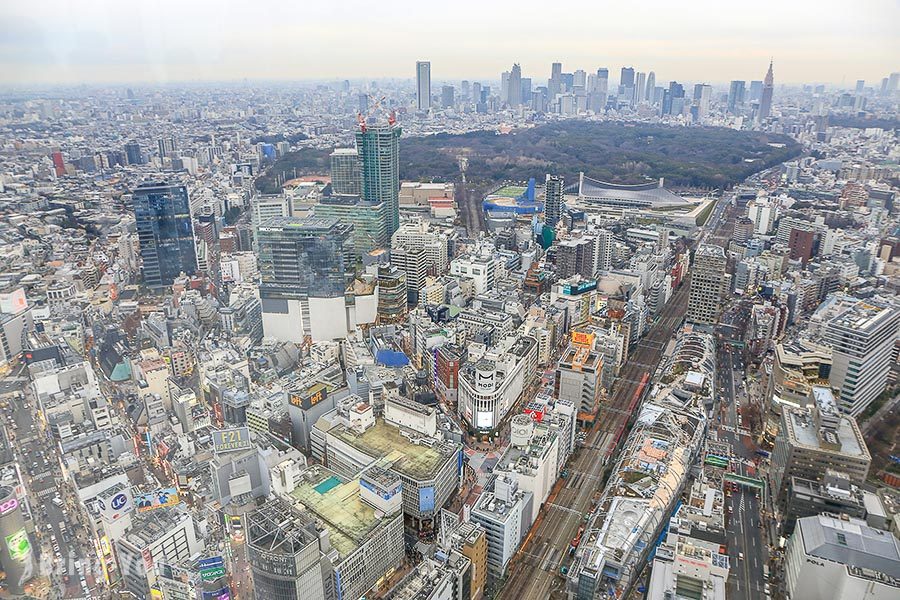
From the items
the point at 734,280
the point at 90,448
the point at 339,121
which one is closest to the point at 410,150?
the point at 339,121

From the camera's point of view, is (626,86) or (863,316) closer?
(863,316)

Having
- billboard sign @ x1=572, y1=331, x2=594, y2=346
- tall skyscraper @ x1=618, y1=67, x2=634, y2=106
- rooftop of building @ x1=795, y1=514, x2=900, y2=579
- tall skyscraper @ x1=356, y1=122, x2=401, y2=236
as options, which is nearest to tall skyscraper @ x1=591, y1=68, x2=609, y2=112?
tall skyscraper @ x1=618, y1=67, x2=634, y2=106

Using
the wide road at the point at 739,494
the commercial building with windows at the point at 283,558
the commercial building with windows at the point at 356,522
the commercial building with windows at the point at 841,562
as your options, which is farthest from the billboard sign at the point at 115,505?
the commercial building with windows at the point at 841,562

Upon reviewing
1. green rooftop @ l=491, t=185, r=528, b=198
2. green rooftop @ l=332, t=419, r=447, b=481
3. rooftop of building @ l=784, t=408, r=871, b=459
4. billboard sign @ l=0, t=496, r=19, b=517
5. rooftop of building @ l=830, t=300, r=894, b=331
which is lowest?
green rooftop @ l=332, t=419, r=447, b=481

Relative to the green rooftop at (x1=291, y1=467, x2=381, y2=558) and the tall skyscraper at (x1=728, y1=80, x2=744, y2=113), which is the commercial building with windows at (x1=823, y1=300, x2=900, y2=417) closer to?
the green rooftop at (x1=291, y1=467, x2=381, y2=558)

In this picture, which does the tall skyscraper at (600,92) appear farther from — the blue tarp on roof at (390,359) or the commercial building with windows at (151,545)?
the commercial building with windows at (151,545)

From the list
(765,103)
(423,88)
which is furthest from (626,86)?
(423,88)

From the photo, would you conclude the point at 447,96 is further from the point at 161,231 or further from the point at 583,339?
the point at 583,339
